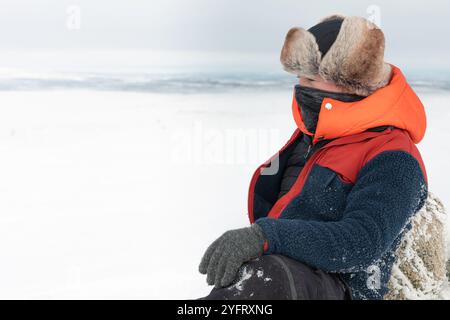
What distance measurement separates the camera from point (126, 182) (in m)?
3.84

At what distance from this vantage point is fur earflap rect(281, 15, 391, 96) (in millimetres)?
1287

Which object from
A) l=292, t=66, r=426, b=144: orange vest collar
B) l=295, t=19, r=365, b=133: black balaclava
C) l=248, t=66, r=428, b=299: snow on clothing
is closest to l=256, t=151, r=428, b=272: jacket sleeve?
l=248, t=66, r=428, b=299: snow on clothing

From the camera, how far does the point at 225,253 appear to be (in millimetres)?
1095

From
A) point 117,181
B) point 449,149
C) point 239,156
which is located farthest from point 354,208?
point 449,149

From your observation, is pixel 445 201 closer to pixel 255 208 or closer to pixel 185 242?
pixel 185 242

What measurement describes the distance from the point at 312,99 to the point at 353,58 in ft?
0.49

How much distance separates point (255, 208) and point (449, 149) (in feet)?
10.4

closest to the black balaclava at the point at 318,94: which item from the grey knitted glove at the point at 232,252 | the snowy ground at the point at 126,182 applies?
the grey knitted glove at the point at 232,252

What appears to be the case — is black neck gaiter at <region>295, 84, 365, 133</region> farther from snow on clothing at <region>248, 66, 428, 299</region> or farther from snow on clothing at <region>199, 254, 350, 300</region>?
snow on clothing at <region>199, 254, 350, 300</region>

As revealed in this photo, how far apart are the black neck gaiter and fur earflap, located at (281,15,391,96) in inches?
0.9

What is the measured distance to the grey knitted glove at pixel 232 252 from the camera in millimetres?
1086

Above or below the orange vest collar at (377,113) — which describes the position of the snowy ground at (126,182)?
below
